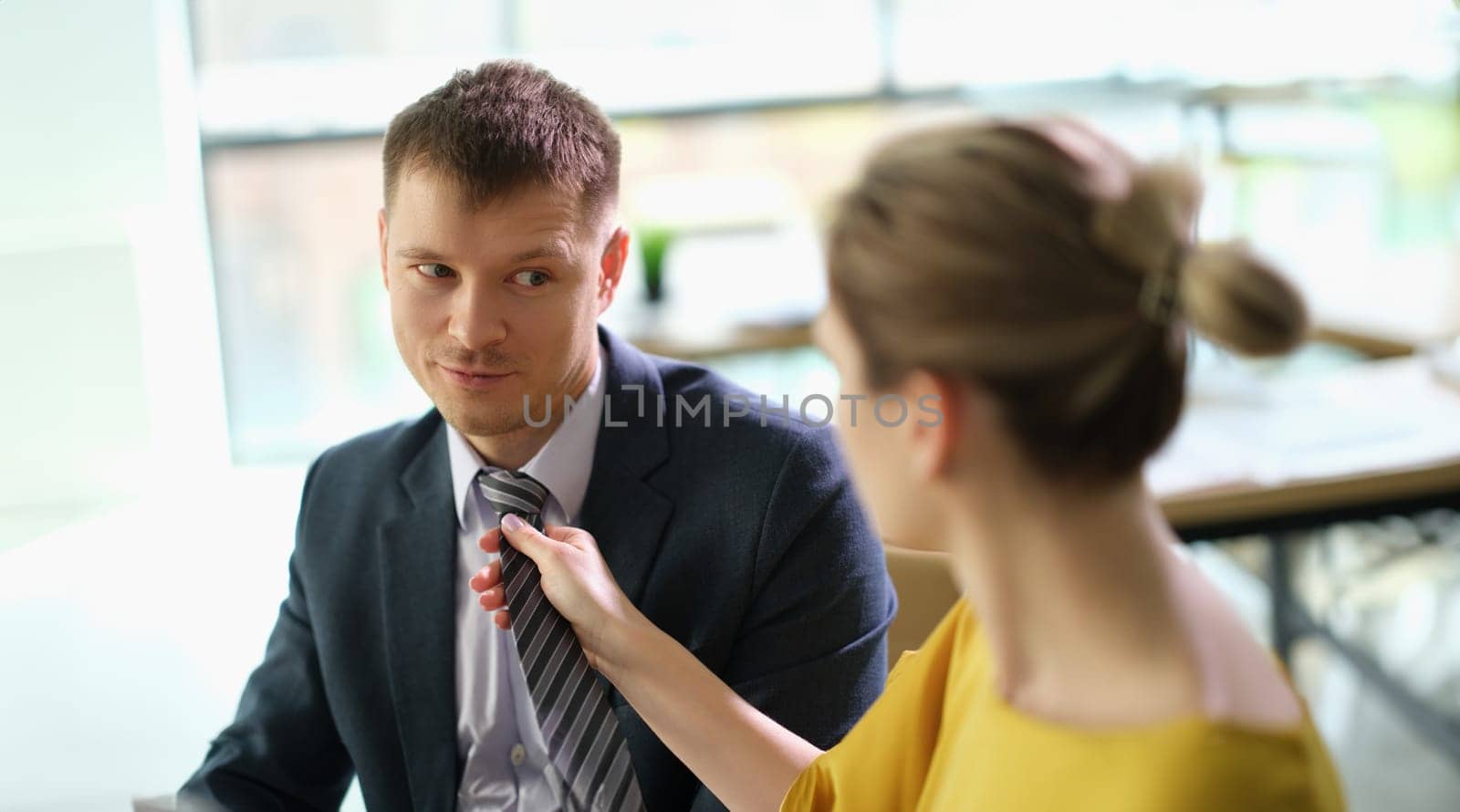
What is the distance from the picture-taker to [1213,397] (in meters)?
2.51

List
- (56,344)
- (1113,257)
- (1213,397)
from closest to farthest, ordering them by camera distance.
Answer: (1113,257) < (56,344) < (1213,397)

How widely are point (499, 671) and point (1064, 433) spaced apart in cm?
75

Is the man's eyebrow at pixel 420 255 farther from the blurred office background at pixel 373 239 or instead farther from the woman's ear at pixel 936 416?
the woman's ear at pixel 936 416

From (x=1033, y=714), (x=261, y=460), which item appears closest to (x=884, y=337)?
(x=1033, y=714)

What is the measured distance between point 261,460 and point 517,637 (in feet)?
14.2

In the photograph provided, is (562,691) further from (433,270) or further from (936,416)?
(936,416)

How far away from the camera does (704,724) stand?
1180mm

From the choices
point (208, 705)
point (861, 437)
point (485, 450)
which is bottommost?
point (208, 705)

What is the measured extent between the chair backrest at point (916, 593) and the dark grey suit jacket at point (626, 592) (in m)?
0.22

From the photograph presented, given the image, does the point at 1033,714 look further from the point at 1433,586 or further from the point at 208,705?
the point at 1433,586

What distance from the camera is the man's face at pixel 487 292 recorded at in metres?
1.22

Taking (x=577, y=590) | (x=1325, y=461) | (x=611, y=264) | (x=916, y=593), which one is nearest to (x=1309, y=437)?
(x=1325, y=461)

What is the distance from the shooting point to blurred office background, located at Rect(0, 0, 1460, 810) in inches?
77.1

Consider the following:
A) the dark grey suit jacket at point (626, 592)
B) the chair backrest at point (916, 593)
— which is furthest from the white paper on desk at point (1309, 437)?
the dark grey suit jacket at point (626, 592)
